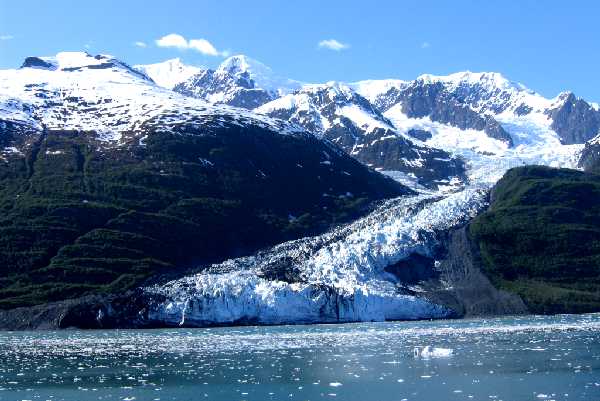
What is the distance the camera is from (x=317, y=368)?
78750 millimetres

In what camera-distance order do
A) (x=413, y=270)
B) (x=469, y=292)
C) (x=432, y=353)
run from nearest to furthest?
1. (x=432, y=353)
2. (x=469, y=292)
3. (x=413, y=270)

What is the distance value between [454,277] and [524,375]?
123 m

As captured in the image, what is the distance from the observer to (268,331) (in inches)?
5719

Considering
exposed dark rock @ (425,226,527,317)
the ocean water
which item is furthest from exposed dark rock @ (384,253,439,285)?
the ocean water

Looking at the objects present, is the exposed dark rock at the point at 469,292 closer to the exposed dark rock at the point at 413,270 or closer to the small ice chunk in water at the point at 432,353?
the exposed dark rock at the point at 413,270

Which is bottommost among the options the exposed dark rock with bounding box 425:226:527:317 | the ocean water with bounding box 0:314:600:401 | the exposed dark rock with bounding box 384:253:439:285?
the ocean water with bounding box 0:314:600:401

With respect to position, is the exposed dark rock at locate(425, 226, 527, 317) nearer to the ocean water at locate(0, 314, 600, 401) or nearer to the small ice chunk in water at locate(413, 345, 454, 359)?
the ocean water at locate(0, 314, 600, 401)

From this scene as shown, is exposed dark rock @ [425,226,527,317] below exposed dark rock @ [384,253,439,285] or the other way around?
below

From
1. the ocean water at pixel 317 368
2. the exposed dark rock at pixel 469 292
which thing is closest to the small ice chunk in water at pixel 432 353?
the ocean water at pixel 317 368

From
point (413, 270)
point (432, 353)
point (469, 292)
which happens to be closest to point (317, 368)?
point (432, 353)

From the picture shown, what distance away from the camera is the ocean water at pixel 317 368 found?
6344 centimetres

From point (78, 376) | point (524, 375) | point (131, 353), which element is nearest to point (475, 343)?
point (524, 375)

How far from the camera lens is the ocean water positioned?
6344 centimetres

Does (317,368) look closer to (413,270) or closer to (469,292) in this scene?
(469,292)
